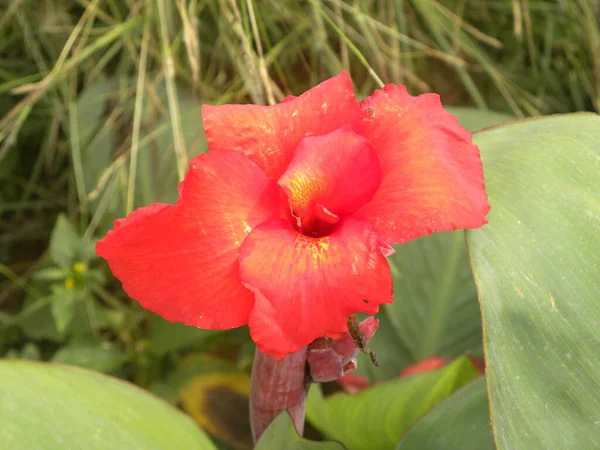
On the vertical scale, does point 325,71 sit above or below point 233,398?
above

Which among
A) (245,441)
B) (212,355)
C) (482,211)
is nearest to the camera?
(482,211)

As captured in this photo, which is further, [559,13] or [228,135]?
[559,13]

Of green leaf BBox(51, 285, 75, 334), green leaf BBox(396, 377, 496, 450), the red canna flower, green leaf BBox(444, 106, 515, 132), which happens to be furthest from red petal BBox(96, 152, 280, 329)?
green leaf BBox(444, 106, 515, 132)

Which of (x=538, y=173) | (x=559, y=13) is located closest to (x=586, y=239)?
(x=538, y=173)

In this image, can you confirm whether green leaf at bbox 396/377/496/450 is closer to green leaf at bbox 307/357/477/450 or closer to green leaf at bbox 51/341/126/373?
green leaf at bbox 307/357/477/450

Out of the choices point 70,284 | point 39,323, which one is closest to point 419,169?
point 70,284

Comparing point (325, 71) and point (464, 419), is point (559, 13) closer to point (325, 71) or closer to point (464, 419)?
point (325, 71)

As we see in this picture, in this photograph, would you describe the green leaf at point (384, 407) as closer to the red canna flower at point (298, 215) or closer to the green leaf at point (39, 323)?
the red canna flower at point (298, 215)

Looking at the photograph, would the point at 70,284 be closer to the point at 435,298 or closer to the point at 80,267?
the point at 80,267
